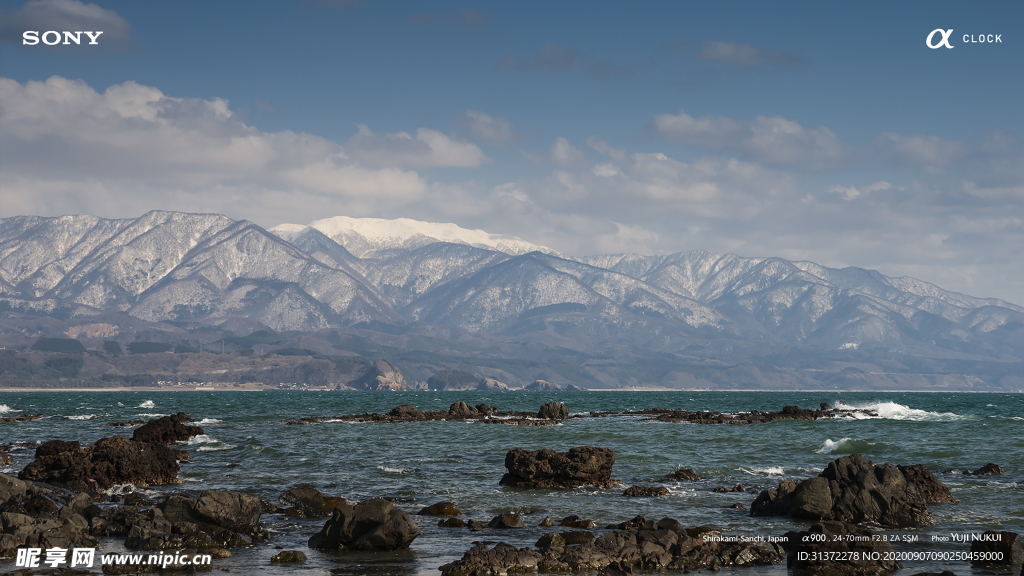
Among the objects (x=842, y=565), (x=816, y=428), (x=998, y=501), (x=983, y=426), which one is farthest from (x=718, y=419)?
(x=842, y=565)

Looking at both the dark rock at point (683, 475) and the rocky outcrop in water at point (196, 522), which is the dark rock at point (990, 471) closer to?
the dark rock at point (683, 475)

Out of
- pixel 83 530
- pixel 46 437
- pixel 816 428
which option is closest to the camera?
pixel 83 530

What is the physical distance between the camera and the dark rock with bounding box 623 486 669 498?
33.5 meters

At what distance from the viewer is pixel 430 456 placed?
164 feet

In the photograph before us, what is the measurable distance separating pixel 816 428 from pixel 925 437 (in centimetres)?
1285

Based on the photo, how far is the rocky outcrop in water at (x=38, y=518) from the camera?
2253 centimetres

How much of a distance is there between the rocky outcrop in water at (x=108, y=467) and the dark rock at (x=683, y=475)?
23644 mm

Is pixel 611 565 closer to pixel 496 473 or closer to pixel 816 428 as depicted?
pixel 496 473

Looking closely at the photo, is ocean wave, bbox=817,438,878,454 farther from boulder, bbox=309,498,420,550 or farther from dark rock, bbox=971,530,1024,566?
boulder, bbox=309,498,420,550

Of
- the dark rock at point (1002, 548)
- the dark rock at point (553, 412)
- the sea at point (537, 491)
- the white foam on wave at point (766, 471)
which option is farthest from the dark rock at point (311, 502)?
the dark rock at point (553, 412)

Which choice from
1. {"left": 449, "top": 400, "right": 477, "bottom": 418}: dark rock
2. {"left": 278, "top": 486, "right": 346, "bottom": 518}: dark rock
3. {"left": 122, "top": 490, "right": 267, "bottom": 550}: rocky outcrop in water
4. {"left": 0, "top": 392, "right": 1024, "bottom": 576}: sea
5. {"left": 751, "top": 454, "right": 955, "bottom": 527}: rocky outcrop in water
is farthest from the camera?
{"left": 449, "top": 400, "right": 477, "bottom": 418}: dark rock

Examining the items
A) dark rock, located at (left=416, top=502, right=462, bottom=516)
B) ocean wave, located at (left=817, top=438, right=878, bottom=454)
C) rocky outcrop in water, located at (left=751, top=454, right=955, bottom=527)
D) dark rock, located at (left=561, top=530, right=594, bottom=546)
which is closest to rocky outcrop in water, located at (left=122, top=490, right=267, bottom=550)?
dark rock, located at (left=416, top=502, right=462, bottom=516)

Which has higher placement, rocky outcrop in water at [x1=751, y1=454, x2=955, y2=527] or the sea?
rocky outcrop in water at [x1=751, y1=454, x2=955, y2=527]

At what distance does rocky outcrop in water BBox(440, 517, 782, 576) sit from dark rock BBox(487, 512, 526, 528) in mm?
3696
